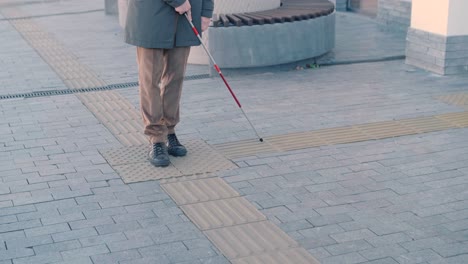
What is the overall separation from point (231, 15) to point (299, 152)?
326 centimetres

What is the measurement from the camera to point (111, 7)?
43.6 feet

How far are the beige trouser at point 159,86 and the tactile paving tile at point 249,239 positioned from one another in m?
1.38

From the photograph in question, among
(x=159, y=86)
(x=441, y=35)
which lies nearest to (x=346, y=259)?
(x=159, y=86)

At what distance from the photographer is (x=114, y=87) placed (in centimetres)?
857

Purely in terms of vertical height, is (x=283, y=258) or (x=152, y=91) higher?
(x=152, y=91)

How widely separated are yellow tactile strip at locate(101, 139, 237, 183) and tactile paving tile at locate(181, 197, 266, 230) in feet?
1.95

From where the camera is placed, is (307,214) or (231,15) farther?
(231,15)

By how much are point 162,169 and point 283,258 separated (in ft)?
5.60

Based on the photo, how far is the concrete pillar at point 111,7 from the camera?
43.3 ft

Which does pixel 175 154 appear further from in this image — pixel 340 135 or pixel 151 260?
pixel 151 260

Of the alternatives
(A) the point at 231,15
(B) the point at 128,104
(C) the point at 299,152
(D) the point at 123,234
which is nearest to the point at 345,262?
(D) the point at 123,234

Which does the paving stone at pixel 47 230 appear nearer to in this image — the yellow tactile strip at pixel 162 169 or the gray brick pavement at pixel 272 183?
the gray brick pavement at pixel 272 183

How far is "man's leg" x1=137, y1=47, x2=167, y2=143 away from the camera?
6.03 metres

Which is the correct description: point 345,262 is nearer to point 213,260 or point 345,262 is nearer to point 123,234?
point 213,260
